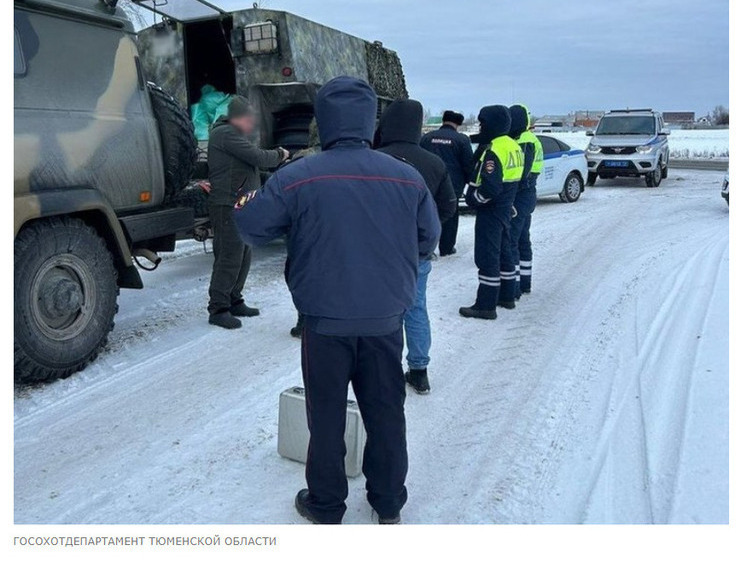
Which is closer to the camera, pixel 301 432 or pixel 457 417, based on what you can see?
pixel 301 432

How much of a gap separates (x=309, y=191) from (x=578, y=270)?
5.82 meters

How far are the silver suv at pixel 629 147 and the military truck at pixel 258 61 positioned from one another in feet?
29.8

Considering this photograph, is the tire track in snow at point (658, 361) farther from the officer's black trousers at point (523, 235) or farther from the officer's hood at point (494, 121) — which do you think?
the officer's hood at point (494, 121)

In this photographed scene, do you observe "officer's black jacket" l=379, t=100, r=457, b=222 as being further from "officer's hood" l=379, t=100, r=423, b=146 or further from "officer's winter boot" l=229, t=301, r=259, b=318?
"officer's winter boot" l=229, t=301, r=259, b=318

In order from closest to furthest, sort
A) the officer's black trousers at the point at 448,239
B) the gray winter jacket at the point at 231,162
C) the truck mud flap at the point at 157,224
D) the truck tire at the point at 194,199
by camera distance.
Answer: the truck mud flap at the point at 157,224, the gray winter jacket at the point at 231,162, the truck tire at the point at 194,199, the officer's black trousers at the point at 448,239

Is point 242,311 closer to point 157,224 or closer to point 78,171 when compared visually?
point 157,224

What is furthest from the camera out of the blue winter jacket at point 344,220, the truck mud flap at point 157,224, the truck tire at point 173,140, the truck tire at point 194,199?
the truck tire at point 194,199

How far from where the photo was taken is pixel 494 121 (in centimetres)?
582

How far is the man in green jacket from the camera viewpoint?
5.73 metres

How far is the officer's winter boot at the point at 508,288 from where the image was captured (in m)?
6.48

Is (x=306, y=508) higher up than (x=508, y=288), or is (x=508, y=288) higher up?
(x=508, y=288)

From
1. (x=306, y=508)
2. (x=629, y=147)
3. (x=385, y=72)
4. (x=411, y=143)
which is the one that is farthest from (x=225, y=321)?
(x=629, y=147)

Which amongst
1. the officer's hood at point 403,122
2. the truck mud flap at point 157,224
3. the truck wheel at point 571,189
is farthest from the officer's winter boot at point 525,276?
the truck wheel at point 571,189

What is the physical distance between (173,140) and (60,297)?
1570 millimetres
